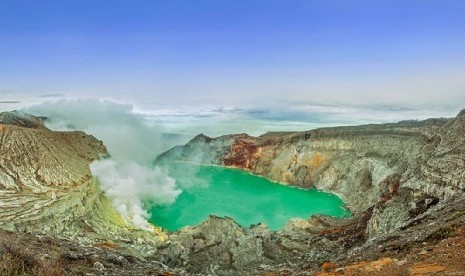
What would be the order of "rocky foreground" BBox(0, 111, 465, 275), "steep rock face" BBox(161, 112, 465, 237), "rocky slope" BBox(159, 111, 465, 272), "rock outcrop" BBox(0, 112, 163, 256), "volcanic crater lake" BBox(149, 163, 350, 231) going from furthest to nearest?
"volcanic crater lake" BBox(149, 163, 350, 231)
"rock outcrop" BBox(0, 112, 163, 256)
"steep rock face" BBox(161, 112, 465, 237)
"rocky slope" BBox(159, 111, 465, 272)
"rocky foreground" BBox(0, 111, 465, 275)

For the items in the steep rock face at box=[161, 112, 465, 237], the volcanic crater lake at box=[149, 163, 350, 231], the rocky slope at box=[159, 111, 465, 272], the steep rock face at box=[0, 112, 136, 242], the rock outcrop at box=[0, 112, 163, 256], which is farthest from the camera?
the volcanic crater lake at box=[149, 163, 350, 231]

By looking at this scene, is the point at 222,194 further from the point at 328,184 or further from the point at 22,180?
the point at 22,180

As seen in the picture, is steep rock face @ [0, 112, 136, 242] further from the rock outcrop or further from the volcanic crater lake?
the volcanic crater lake

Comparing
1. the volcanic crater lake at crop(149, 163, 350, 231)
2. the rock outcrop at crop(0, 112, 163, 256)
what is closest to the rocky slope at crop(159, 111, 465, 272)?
the volcanic crater lake at crop(149, 163, 350, 231)

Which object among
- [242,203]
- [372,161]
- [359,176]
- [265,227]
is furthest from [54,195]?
[372,161]

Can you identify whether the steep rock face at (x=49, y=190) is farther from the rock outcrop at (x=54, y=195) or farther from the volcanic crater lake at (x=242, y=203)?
the volcanic crater lake at (x=242, y=203)

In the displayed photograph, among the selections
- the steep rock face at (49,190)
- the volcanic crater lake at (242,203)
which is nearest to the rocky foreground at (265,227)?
the steep rock face at (49,190)

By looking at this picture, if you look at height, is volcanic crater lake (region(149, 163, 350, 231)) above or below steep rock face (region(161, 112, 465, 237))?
below
